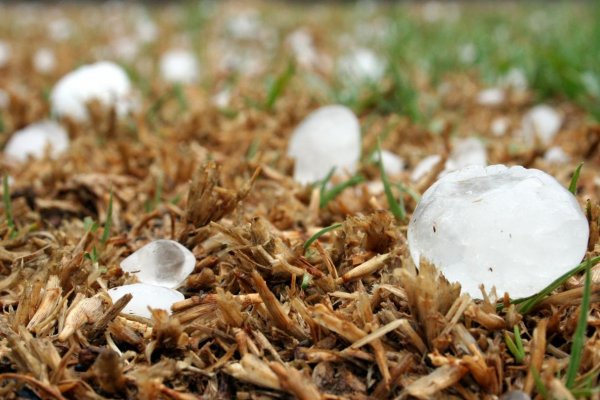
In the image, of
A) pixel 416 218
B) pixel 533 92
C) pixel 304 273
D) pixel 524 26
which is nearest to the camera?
pixel 416 218

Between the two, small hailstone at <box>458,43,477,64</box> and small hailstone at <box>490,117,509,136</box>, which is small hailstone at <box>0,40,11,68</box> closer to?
small hailstone at <box>458,43,477,64</box>

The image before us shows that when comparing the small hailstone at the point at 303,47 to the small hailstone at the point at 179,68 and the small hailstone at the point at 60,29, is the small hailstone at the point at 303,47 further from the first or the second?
the small hailstone at the point at 60,29

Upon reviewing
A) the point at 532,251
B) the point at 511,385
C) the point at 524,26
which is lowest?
the point at 524,26

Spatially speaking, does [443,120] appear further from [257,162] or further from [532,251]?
[532,251]

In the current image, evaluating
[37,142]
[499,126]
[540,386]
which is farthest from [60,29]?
[540,386]

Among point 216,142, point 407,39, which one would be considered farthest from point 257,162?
point 407,39

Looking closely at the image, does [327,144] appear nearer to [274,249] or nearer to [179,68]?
[274,249]
